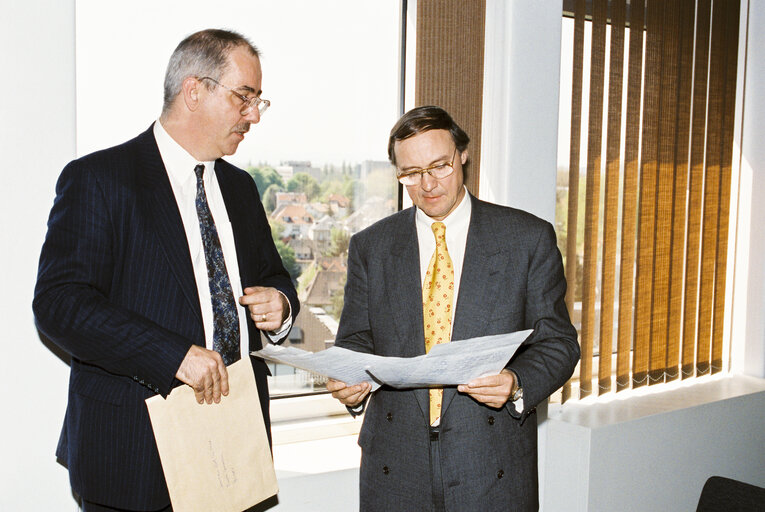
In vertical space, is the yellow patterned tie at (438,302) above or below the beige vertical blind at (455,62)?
below

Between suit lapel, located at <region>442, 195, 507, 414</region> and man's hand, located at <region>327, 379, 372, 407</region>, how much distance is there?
0.22m

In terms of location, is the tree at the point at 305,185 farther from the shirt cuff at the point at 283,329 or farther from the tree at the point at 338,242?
the shirt cuff at the point at 283,329

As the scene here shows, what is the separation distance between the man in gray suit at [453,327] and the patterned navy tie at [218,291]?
0.27 meters

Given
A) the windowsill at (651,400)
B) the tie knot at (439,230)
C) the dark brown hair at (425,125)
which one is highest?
the dark brown hair at (425,125)

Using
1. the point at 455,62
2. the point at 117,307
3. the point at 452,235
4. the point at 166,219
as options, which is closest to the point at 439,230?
the point at 452,235

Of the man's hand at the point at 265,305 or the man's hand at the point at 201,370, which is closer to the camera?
the man's hand at the point at 201,370

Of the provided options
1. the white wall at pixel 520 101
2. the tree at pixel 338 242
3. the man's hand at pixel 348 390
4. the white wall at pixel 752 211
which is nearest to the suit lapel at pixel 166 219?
the man's hand at pixel 348 390

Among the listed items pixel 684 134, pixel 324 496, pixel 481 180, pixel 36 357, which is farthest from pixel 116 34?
pixel 684 134

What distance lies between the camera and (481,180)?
9.45 feet

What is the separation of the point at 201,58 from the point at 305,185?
1.04m

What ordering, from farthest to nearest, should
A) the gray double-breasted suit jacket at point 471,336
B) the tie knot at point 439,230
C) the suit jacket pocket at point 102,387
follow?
1. the tie knot at point 439,230
2. the gray double-breasted suit jacket at point 471,336
3. the suit jacket pocket at point 102,387

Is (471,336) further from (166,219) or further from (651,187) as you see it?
(651,187)

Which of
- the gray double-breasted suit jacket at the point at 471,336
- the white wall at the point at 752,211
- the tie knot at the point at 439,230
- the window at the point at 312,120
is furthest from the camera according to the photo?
the white wall at the point at 752,211

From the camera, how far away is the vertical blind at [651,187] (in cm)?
316
